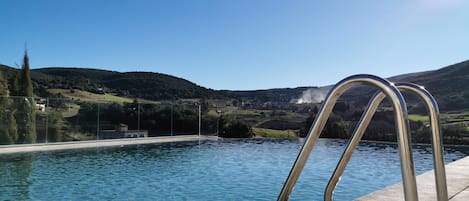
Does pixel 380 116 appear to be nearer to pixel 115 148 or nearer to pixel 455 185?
pixel 115 148

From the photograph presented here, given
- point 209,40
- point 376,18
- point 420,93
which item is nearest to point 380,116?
point 376,18

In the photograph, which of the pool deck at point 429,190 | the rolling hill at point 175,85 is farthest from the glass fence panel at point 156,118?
the pool deck at point 429,190

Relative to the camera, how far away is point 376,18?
11.2 m

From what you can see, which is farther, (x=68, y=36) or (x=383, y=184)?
(x=68, y=36)

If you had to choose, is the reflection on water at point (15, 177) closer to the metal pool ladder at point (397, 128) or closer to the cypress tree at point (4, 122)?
the cypress tree at point (4, 122)

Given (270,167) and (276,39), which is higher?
(276,39)

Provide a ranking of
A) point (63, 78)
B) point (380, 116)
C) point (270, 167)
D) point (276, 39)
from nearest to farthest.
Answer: point (270, 167) → point (276, 39) → point (380, 116) → point (63, 78)

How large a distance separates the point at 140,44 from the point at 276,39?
6855 millimetres

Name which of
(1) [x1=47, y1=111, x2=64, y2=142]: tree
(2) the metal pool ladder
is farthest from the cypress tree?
(2) the metal pool ladder

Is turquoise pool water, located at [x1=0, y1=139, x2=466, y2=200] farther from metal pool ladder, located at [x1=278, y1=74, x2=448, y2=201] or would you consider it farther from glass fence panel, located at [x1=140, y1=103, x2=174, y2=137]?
glass fence panel, located at [x1=140, y1=103, x2=174, y2=137]

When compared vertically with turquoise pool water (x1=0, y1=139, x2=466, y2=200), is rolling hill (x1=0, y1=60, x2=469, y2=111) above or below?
above

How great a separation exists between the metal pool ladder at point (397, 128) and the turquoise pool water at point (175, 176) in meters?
3.80

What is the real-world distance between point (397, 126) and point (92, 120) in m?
13.8

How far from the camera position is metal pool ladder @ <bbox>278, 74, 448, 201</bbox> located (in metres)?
1.46
